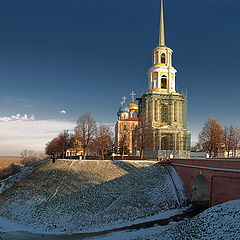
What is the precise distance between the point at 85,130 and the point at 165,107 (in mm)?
16917

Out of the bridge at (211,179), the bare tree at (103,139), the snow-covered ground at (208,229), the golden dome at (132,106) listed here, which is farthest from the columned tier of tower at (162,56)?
the snow-covered ground at (208,229)

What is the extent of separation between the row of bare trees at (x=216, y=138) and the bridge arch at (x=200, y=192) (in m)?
19.1

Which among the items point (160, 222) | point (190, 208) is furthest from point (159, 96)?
point (160, 222)

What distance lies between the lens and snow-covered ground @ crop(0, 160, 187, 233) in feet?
78.3

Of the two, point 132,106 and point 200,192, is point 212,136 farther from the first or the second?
point 132,106

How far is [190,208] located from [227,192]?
6980 millimetres

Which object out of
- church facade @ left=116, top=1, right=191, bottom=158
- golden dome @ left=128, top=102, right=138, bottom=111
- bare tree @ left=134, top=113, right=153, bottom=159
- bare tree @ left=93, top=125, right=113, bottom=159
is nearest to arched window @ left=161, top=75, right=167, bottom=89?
church facade @ left=116, top=1, right=191, bottom=158

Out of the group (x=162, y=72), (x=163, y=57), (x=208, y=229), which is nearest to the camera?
(x=208, y=229)

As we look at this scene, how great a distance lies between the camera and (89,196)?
91.0ft

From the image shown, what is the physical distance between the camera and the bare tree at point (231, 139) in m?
51.0

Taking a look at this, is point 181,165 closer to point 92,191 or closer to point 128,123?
point 92,191

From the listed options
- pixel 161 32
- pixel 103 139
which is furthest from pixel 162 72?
pixel 103 139

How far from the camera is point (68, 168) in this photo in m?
34.6

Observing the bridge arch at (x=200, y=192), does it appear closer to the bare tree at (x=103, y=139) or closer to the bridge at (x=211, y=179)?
the bridge at (x=211, y=179)
